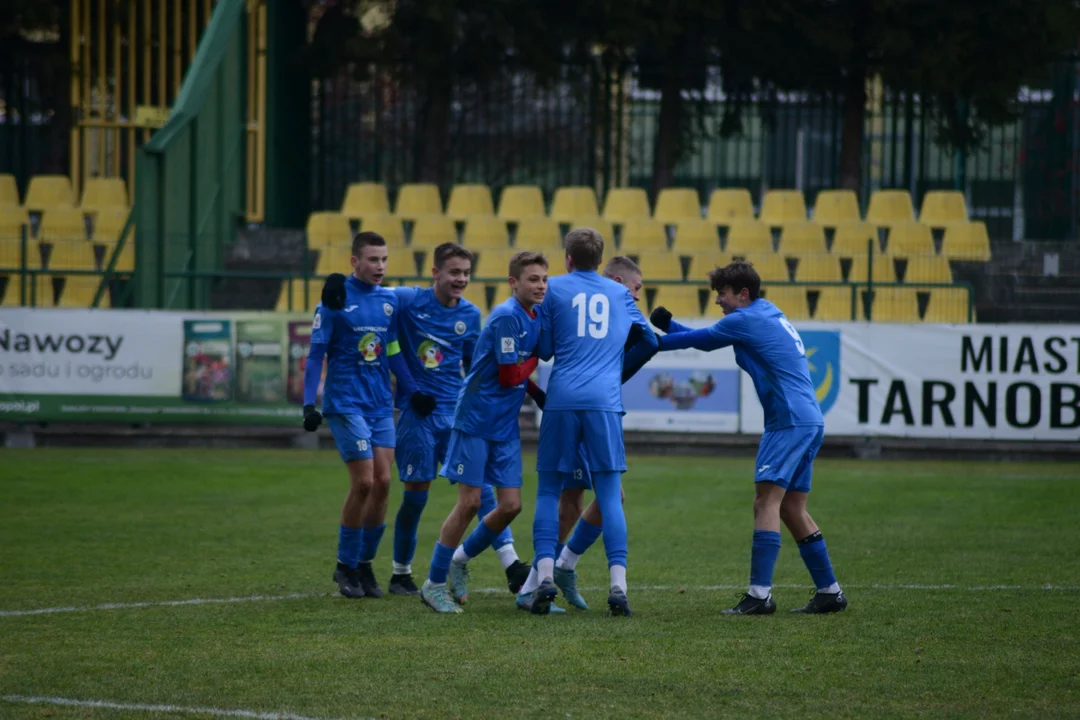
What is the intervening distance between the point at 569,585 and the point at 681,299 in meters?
11.4

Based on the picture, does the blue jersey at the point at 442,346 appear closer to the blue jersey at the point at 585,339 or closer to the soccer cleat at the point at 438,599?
the blue jersey at the point at 585,339

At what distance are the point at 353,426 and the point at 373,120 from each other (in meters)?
17.4

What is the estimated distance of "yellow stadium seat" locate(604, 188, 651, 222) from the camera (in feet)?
70.9

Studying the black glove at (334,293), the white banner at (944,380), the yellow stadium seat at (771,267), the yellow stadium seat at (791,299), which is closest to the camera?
the black glove at (334,293)

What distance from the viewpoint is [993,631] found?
6988mm

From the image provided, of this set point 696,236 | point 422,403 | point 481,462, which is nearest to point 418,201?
point 696,236

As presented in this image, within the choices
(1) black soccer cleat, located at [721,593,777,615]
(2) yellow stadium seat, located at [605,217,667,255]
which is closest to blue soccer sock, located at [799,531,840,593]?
(1) black soccer cleat, located at [721,593,777,615]

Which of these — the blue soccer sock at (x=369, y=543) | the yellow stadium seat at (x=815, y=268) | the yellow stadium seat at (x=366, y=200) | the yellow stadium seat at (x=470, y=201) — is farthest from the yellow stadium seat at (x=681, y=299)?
the blue soccer sock at (x=369, y=543)

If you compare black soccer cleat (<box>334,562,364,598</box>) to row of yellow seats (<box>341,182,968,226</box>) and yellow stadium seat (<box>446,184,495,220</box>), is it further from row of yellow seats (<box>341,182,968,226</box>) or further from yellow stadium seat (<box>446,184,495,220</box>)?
yellow stadium seat (<box>446,184,495,220</box>)

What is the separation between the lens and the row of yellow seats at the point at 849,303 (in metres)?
18.1

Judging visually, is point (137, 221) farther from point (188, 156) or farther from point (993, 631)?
point (993, 631)

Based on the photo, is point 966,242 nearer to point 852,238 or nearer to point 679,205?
point 852,238

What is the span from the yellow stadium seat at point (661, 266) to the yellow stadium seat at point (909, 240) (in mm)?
2918

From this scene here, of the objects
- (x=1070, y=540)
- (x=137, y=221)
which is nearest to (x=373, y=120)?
(x=137, y=221)
